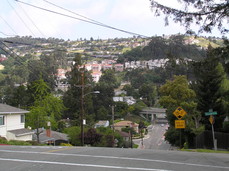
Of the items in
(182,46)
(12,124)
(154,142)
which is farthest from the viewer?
(154,142)

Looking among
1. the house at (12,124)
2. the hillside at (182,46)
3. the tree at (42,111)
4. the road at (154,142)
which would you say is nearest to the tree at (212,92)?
the hillside at (182,46)

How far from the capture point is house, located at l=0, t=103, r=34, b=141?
33344 mm

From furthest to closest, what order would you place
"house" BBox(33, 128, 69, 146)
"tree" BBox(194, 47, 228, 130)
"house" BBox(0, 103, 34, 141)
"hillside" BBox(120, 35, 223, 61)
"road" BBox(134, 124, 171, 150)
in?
1. "road" BBox(134, 124, 171, 150)
2. "house" BBox(33, 128, 69, 146)
3. "tree" BBox(194, 47, 228, 130)
4. "house" BBox(0, 103, 34, 141)
5. "hillside" BBox(120, 35, 223, 61)

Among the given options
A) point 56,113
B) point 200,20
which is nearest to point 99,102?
point 56,113

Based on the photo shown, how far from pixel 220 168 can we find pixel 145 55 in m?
102

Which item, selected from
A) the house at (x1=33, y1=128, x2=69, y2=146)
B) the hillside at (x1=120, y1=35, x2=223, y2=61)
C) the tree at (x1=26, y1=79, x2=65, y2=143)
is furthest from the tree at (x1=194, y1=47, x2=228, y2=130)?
the tree at (x1=26, y1=79, x2=65, y2=143)

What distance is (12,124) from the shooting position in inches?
1373

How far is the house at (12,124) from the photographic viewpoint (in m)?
33.3

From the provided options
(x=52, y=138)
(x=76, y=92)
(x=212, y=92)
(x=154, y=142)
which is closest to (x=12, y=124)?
(x=52, y=138)

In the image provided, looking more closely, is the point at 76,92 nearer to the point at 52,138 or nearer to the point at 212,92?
the point at 52,138

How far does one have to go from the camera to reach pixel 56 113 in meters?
48.1

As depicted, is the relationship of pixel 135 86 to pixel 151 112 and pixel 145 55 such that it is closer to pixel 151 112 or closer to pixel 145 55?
pixel 145 55

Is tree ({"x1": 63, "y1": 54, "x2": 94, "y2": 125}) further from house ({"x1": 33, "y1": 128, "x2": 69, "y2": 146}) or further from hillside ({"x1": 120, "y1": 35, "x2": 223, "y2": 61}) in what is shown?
house ({"x1": 33, "y1": 128, "x2": 69, "y2": 146})

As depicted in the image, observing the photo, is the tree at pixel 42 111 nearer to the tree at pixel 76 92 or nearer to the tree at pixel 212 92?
the tree at pixel 76 92
